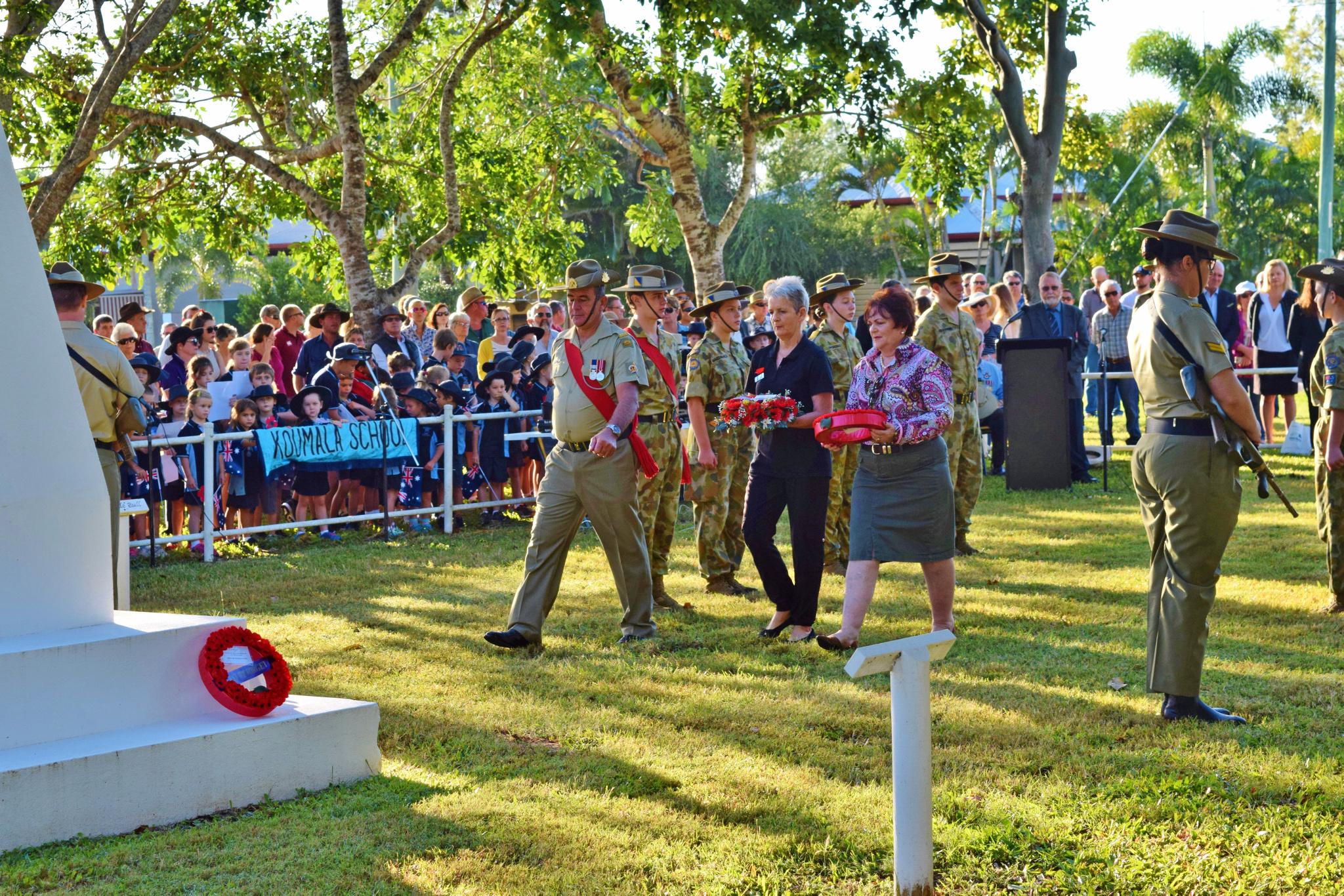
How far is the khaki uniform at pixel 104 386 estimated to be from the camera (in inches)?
323

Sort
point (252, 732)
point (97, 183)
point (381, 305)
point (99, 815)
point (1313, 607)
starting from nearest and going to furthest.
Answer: point (99, 815), point (252, 732), point (1313, 607), point (381, 305), point (97, 183)

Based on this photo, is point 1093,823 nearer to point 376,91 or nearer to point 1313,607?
point 1313,607

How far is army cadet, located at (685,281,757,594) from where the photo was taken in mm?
9633

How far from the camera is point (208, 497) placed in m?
12.0

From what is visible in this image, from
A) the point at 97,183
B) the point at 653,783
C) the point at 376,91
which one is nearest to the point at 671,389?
the point at 653,783

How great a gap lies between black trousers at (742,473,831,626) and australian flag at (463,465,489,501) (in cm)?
621

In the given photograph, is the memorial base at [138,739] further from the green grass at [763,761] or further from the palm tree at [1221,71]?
the palm tree at [1221,71]

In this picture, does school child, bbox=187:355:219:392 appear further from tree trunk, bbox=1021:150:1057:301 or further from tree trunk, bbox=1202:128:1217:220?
tree trunk, bbox=1202:128:1217:220

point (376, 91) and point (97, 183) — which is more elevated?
point (376, 91)

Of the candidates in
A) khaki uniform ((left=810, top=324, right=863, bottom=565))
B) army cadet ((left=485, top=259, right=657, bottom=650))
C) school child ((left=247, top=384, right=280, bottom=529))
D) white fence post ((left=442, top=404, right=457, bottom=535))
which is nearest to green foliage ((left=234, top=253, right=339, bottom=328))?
white fence post ((left=442, top=404, right=457, bottom=535))

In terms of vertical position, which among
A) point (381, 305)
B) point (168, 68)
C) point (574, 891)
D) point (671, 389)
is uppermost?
point (168, 68)

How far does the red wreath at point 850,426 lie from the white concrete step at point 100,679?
310cm

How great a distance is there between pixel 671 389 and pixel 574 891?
206 inches

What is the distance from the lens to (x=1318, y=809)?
5.35 metres
